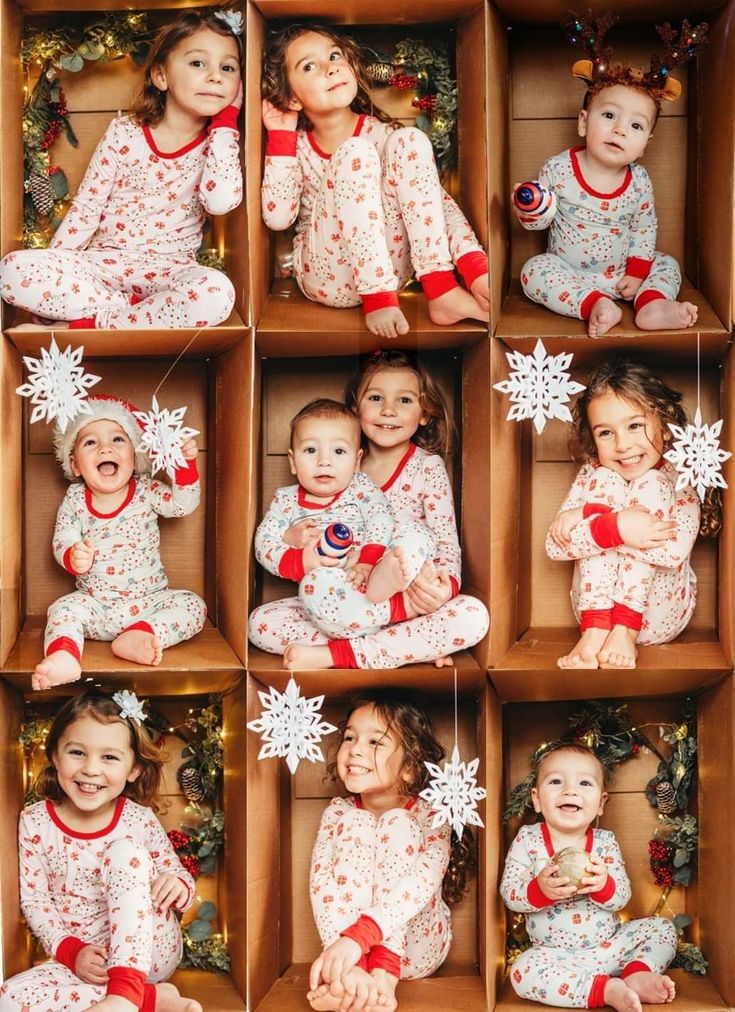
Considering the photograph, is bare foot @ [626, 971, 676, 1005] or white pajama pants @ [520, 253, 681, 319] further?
white pajama pants @ [520, 253, 681, 319]

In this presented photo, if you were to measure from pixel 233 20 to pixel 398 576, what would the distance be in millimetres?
941

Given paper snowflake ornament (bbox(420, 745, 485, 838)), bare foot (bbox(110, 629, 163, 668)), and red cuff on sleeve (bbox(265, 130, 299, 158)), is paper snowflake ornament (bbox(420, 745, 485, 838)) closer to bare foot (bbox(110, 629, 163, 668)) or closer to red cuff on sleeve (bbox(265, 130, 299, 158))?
bare foot (bbox(110, 629, 163, 668))

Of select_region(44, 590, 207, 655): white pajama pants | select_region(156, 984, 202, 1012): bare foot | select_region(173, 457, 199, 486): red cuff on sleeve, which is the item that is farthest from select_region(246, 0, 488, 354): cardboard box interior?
select_region(156, 984, 202, 1012): bare foot

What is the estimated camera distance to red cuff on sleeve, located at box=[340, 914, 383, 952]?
6.40ft

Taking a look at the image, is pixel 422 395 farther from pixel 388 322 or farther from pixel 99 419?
pixel 99 419

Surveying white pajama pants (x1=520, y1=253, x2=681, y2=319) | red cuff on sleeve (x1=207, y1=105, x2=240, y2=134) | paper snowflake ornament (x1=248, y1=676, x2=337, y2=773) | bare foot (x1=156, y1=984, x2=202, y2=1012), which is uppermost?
red cuff on sleeve (x1=207, y1=105, x2=240, y2=134)

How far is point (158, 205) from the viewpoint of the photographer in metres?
2.11

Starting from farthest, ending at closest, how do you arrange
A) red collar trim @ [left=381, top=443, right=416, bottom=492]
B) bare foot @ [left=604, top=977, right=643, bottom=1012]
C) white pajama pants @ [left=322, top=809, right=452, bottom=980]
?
red collar trim @ [left=381, top=443, right=416, bottom=492] → white pajama pants @ [left=322, top=809, right=452, bottom=980] → bare foot @ [left=604, top=977, right=643, bottom=1012]

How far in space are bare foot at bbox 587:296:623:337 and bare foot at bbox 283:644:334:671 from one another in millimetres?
664

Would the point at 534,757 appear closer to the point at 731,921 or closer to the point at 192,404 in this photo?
the point at 731,921

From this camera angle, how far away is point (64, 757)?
2008 millimetres

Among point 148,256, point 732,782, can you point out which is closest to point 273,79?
point 148,256

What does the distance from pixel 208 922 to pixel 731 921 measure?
0.86m

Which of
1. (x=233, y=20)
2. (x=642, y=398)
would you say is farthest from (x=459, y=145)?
(x=642, y=398)
